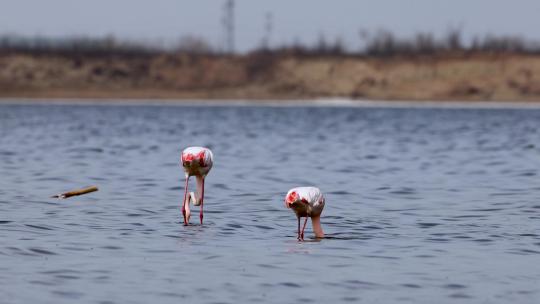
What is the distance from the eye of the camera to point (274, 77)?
176 m

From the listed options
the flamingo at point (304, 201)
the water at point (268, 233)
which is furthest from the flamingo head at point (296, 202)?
the water at point (268, 233)

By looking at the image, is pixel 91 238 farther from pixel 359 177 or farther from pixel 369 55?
pixel 369 55

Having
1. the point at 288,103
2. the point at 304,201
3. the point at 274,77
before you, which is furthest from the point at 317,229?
the point at 274,77

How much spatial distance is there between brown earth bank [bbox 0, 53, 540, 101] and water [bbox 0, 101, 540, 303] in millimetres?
125438

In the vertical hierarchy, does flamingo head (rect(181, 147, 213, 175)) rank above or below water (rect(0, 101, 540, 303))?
above

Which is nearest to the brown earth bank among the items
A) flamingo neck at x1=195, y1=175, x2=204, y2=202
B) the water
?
the water

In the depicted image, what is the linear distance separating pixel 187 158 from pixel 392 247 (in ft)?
12.7

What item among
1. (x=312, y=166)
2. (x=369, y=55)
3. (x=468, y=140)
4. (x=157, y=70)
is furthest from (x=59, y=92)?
(x=312, y=166)

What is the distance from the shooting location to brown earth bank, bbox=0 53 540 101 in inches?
6624

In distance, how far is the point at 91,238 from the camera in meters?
19.3

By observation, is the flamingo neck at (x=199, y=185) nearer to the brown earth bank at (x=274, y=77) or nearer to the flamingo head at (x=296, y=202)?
the flamingo head at (x=296, y=202)

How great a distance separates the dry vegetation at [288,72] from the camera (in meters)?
169

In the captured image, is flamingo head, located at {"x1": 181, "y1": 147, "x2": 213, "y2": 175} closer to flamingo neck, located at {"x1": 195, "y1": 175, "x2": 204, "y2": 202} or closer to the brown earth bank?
flamingo neck, located at {"x1": 195, "y1": 175, "x2": 204, "y2": 202}

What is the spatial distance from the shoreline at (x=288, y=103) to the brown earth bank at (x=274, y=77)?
1.56 m
